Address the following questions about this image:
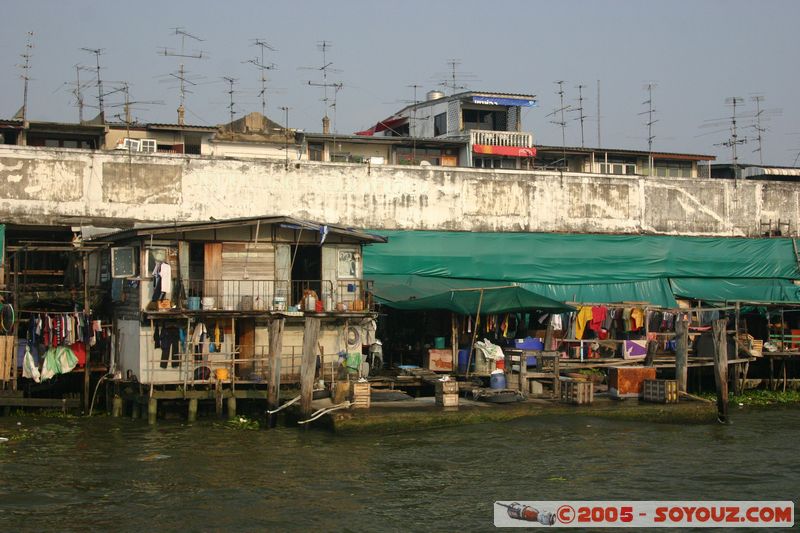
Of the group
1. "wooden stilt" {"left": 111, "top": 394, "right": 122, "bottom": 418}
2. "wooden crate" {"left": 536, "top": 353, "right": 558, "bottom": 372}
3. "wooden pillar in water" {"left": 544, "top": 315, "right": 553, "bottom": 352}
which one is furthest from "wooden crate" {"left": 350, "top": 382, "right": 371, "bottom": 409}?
"wooden pillar in water" {"left": 544, "top": 315, "right": 553, "bottom": 352}

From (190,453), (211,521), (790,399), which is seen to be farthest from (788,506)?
(790,399)

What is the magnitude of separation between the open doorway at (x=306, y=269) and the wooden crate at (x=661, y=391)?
8078mm

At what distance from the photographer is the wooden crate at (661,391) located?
73.2 ft

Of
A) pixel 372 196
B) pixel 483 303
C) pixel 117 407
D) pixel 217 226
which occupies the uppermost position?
pixel 372 196

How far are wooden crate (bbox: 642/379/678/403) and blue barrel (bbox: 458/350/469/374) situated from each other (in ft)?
15.8

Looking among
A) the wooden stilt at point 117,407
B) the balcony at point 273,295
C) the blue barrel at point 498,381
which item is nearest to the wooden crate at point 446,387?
the blue barrel at point 498,381

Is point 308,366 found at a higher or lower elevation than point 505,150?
lower

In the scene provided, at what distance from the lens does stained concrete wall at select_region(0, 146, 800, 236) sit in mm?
30203

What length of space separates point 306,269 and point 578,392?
749 centimetres

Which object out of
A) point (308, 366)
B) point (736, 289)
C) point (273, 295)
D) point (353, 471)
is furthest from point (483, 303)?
point (736, 289)

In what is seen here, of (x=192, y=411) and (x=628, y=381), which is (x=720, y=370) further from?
(x=192, y=411)

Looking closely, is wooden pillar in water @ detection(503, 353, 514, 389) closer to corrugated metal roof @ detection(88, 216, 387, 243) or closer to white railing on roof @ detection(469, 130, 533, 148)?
corrugated metal roof @ detection(88, 216, 387, 243)

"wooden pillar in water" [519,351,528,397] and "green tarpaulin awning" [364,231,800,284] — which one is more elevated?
"green tarpaulin awning" [364,231,800,284]

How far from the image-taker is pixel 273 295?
2356 cm
